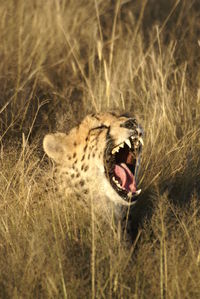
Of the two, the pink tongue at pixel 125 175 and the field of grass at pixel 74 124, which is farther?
the pink tongue at pixel 125 175

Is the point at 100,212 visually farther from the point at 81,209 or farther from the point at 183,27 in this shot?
the point at 183,27

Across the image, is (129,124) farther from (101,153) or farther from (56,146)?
(56,146)

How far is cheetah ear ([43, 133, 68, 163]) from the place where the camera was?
12.2ft

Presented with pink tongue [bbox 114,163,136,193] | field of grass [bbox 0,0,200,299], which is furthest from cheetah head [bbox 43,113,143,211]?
field of grass [bbox 0,0,200,299]

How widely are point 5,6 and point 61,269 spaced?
3.46 m

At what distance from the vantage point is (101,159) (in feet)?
11.8

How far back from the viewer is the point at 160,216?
10.6ft

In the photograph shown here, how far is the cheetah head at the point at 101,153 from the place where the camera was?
3.57m

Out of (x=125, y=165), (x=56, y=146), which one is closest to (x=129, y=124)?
(x=125, y=165)

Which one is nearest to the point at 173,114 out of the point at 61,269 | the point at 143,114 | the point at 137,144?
the point at 143,114

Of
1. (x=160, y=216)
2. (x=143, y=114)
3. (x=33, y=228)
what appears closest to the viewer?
(x=160, y=216)

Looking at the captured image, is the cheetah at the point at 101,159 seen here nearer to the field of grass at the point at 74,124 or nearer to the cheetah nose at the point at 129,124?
the cheetah nose at the point at 129,124

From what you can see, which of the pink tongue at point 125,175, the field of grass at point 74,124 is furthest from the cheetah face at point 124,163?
the field of grass at point 74,124

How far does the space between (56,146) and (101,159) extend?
27cm
